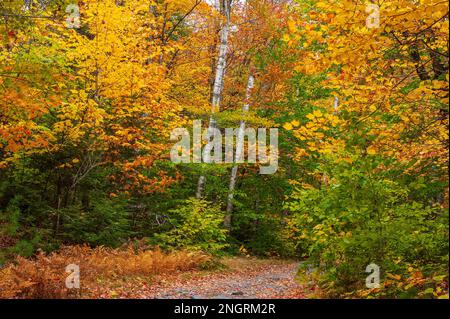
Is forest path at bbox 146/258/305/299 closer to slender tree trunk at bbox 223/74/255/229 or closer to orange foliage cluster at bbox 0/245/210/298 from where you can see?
orange foliage cluster at bbox 0/245/210/298

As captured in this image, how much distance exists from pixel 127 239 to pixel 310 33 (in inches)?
410

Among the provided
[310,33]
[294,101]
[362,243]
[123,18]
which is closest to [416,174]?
[362,243]

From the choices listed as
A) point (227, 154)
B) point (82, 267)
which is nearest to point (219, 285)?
point (82, 267)

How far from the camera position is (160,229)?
14.4 meters

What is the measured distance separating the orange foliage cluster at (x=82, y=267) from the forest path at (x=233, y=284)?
0.61m

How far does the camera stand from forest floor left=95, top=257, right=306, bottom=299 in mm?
8727

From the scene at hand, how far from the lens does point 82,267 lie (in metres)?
9.36

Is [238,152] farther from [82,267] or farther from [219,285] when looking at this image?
[82,267]

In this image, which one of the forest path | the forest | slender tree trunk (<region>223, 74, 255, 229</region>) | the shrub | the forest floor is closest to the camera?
the forest

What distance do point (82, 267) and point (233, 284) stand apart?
3879 millimetres

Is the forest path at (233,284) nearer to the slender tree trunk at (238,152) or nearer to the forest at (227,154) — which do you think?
the forest at (227,154)

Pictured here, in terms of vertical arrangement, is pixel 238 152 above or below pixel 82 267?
above

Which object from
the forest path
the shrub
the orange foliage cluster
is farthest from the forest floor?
the shrub

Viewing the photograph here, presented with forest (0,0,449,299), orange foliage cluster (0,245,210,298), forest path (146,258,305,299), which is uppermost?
forest (0,0,449,299)
